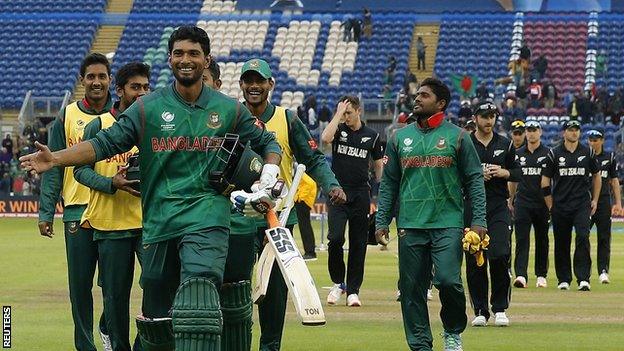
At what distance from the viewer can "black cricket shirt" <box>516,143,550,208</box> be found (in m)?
19.9

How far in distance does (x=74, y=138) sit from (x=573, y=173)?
9.81 metres

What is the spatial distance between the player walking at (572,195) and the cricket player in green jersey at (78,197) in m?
9.36

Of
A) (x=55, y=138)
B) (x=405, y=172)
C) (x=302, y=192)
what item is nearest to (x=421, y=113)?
(x=405, y=172)

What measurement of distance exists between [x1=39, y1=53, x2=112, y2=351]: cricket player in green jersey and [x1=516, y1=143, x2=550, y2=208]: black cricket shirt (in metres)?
9.68

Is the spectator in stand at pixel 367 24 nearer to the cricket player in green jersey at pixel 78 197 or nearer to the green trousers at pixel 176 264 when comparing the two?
the cricket player in green jersey at pixel 78 197

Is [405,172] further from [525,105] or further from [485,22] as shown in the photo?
[485,22]

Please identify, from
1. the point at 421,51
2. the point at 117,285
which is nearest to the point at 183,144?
the point at 117,285

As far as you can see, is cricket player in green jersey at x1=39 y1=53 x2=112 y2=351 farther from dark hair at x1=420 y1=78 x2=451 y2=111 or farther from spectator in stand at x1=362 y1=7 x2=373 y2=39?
spectator in stand at x1=362 y1=7 x2=373 y2=39

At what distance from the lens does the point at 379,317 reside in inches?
601

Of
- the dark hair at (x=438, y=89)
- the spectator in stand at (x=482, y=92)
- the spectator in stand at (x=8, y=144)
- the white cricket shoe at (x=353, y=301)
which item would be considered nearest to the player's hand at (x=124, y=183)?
the dark hair at (x=438, y=89)

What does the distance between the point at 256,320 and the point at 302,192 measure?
8059 millimetres

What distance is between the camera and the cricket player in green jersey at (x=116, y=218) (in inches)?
414

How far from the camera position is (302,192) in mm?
22547

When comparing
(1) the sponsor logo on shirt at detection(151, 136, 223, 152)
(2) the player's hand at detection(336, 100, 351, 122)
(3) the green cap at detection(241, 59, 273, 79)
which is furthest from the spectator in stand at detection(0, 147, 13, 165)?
(1) the sponsor logo on shirt at detection(151, 136, 223, 152)
